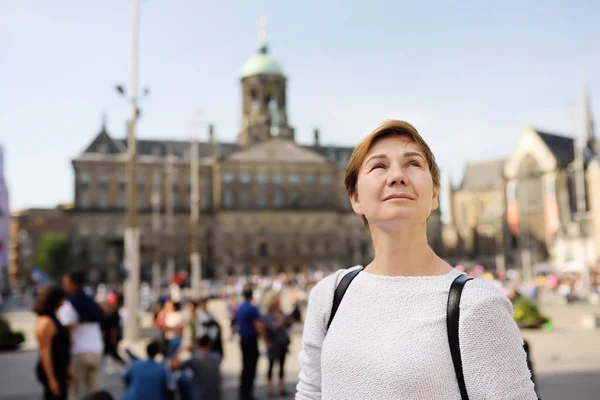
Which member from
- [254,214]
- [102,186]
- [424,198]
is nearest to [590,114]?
[254,214]

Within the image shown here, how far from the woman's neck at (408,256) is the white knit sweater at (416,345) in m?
0.05

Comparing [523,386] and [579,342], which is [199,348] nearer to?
[523,386]

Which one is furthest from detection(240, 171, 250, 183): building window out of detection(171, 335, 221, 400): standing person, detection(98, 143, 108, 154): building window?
detection(171, 335, 221, 400): standing person

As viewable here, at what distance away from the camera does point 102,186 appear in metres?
70.7

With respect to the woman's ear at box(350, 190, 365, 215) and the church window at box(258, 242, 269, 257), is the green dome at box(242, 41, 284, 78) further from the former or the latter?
the woman's ear at box(350, 190, 365, 215)

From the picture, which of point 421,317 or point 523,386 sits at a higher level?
point 421,317

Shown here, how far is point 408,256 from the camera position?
1.73m

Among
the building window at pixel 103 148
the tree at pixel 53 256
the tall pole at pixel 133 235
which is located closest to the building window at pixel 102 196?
the building window at pixel 103 148

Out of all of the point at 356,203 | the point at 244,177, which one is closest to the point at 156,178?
the point at 244,177

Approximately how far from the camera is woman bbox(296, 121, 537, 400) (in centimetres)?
148

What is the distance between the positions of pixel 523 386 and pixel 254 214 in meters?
71.6

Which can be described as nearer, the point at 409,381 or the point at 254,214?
the point at 409,381

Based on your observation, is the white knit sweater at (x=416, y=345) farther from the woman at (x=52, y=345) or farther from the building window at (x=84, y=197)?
the building window at (x=84, y=197)

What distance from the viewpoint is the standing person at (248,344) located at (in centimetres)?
841
